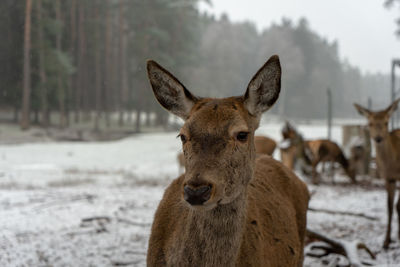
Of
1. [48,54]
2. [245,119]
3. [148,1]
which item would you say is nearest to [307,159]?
[148,1]

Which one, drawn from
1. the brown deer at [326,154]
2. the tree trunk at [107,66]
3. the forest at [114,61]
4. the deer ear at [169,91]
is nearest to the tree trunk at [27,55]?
the forest at [114,61]

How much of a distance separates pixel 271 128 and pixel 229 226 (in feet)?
68.3

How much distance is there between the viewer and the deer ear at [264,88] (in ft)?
7.12

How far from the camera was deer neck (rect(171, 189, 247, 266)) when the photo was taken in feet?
6.54

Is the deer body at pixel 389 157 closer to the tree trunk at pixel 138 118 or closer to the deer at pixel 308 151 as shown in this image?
the deer at pixel 308 151

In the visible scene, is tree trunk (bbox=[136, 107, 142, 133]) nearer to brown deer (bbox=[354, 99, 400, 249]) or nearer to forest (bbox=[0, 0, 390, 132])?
forest (bbox=[0, 0, 390, 132])

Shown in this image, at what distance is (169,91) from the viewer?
89.7 inches

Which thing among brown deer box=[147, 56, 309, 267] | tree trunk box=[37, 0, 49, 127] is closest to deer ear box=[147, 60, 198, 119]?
brown deer box=[147, 56, 309, 267]

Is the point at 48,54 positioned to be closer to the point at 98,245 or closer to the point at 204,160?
the point at 98,245

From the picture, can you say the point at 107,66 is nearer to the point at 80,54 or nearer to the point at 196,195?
the point at 80,54

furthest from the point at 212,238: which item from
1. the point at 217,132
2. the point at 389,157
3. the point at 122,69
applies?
the point at 122,69

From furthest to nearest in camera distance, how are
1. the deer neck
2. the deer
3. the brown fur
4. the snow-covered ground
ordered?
the deer
the brown fur
the snow-covered ground
the deer neck

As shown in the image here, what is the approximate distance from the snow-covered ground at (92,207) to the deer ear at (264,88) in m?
2.44

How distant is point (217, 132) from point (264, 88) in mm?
503
